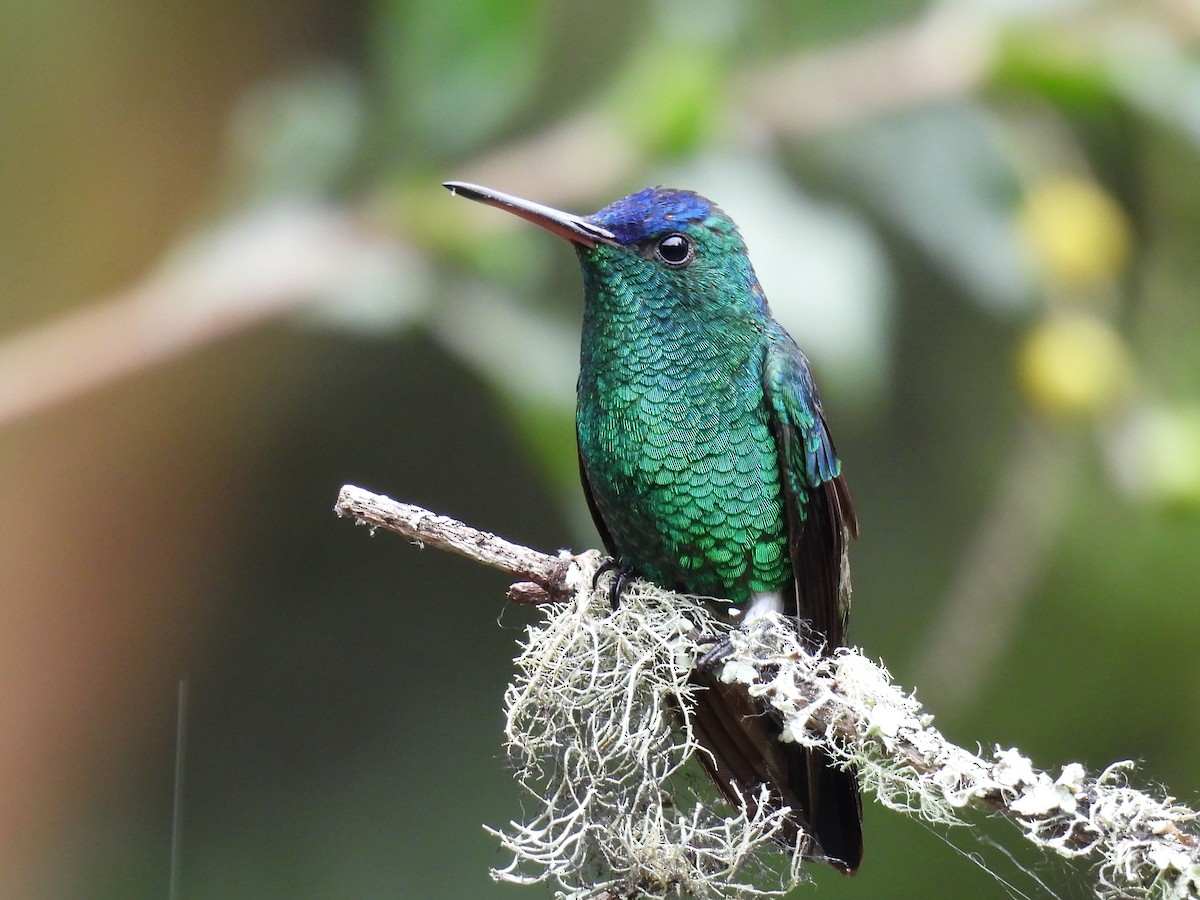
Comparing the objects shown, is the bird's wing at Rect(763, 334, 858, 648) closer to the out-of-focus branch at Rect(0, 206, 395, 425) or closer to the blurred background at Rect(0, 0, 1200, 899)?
the blurred background at Rect(0, 0, 1200, 899)

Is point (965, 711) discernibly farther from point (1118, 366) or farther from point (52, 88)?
→ point (52, 88)

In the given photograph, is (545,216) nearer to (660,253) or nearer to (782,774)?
(660,253)

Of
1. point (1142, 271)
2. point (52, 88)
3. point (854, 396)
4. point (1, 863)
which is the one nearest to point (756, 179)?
point (854, 396)

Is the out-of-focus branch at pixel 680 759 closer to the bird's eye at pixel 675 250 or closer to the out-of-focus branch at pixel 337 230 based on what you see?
the bird's eye at pixel 675 250

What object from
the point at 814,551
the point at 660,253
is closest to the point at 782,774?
the point at 814,551

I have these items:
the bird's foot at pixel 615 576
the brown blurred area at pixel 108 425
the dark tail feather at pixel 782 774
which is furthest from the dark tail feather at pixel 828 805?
the brown blurred area at pixel 108 425

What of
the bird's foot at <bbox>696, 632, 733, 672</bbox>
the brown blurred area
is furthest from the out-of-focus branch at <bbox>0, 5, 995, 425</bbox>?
the bird's foot at <bbox>696, 632, 733, 672</bbox>

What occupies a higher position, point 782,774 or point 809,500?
point 809,500
